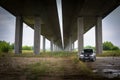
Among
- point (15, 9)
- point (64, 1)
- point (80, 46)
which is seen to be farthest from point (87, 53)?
point (15, 9)

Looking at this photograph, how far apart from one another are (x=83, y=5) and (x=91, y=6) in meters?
2.44

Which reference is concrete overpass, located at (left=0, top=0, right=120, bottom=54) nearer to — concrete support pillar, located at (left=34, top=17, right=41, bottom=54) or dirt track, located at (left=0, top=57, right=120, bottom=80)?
concrete support pillar, located at (left=34, top=17, right=41, bottom=54)

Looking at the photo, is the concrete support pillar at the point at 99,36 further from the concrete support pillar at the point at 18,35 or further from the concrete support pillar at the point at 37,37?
the concrete support pillar at the point at 18,35

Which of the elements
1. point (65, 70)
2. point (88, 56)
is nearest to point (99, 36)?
point (88, 56)

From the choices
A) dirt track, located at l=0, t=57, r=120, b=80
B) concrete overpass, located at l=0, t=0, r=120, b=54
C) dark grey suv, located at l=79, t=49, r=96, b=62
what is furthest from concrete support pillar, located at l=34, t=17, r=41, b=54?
dirt track, located at l=0, t=57, r=120, b=80

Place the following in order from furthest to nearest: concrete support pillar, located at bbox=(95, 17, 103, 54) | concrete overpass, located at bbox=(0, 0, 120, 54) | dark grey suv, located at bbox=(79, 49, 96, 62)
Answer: concrete support pillar, located at bbox=(95, 17, 103, 54), concrete overpass, located at bbox=(0, 0, 120, 54), dark grey suv, located at bbox=(79, 49, 96, 62)

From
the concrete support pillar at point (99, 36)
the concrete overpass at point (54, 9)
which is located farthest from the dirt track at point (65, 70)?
the concrete support pillar at point (99, 36)

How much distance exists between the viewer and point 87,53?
1224 inches

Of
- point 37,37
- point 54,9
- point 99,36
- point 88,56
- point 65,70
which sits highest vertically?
point 54,9

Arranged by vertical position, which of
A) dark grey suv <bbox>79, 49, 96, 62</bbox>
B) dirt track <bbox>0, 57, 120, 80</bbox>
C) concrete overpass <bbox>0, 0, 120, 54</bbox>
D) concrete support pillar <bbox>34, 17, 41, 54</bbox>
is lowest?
dirt track <bbox>0, 57, 120, 80</bbox>

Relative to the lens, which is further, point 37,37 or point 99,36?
point 99,36

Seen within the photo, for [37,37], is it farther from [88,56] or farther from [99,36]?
[88,56]

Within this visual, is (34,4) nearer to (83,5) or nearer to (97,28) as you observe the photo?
(83,5)

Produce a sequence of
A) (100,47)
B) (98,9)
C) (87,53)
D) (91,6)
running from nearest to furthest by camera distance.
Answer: (87,53) < (91,6) < (98,9) < (100,47)
